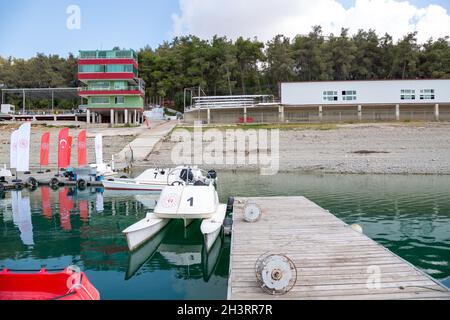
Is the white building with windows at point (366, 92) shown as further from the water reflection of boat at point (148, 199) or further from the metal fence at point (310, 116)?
the water reflection of boat at point (148, 199)

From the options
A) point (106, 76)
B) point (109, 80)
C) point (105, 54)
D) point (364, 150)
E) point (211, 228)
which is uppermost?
point (105, 54)

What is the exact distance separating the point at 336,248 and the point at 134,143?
4225cm

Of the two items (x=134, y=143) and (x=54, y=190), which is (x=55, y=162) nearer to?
(x=134, y=143)

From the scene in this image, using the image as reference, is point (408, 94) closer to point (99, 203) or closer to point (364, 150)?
point (364, 150)

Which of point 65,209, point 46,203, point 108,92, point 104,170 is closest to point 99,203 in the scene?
point 65,209

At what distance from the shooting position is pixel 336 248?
10727 mm

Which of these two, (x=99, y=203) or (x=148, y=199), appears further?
(x=148, y=199)

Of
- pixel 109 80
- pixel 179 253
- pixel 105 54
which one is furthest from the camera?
pixel 109 80

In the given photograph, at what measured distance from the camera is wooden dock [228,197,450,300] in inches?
302

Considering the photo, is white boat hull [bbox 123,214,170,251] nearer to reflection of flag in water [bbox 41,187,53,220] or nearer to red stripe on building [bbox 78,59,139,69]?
reflection of flag in water [bbox 41,187,53,220]

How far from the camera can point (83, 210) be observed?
21.3 m

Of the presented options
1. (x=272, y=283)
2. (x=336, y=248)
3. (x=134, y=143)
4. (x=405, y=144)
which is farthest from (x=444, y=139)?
(x=272, y=283)

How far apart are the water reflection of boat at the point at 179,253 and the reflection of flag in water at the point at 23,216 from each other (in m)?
4.64

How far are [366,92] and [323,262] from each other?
56039mm
